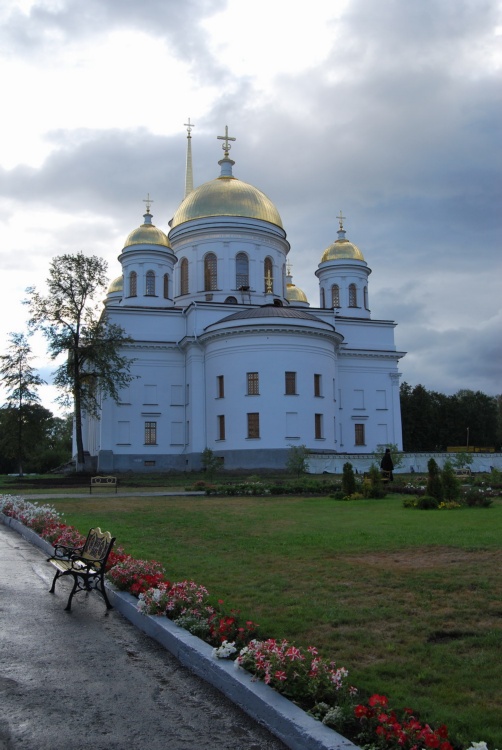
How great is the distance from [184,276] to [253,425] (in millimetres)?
13858

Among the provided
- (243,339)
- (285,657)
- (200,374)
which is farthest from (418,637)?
(200,374)

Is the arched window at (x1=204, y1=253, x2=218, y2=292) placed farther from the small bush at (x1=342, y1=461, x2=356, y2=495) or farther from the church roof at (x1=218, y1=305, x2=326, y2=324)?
the small bush at (x1=342, y1=461, x2=356, y2=495)

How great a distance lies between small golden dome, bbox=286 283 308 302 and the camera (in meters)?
58.3

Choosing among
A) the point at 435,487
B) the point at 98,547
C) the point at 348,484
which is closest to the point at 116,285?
the point at 348,484

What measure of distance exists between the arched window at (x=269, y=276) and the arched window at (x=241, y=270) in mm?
1315

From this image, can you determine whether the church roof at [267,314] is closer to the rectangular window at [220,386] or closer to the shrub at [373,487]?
the rectangular window at [220,386]

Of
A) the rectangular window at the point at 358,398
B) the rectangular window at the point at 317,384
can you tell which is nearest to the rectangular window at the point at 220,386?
the rectangular window at the point at 317,384

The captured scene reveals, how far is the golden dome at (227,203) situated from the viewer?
48.4m

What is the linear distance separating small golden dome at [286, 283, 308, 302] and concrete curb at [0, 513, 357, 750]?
2012 inches

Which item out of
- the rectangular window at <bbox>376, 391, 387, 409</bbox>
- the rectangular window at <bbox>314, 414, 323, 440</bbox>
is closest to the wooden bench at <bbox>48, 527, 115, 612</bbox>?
the rectangular window at <bbox>314, 414, 323, 440</bbox>

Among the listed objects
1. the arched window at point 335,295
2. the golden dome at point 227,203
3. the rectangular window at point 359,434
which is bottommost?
the rectangular window at point 359,434

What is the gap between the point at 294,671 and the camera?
5.44 metres

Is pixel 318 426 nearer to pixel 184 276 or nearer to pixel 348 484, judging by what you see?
pixel 184 276

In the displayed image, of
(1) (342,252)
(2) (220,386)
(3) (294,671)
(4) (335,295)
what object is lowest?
(3) (294,671)
